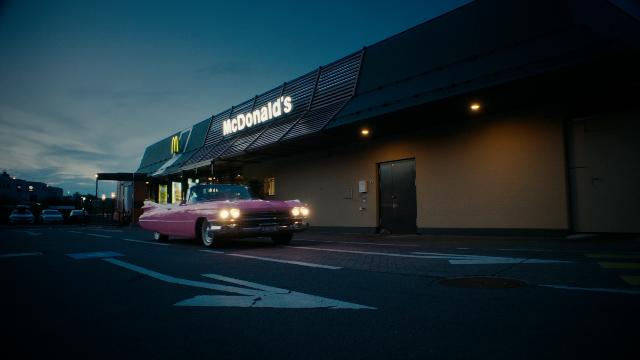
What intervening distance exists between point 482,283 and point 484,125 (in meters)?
8.67

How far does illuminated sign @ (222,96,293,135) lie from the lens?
1727cm

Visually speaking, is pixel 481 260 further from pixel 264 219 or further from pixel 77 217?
pixel 77 217

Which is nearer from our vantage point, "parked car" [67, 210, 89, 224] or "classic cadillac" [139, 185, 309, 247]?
"classic cadillac" [139, 185, 309, 247]

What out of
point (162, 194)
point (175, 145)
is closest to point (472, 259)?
point (175, 145)

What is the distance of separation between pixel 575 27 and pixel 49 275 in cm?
1121

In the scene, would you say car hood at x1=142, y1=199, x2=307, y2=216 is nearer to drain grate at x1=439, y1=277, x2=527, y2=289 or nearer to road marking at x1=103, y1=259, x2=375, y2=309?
road marking at x1=103, y1=259, x2=375, y2=309

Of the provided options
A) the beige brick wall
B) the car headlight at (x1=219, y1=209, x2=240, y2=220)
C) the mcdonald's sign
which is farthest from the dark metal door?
the mcdonald's sign

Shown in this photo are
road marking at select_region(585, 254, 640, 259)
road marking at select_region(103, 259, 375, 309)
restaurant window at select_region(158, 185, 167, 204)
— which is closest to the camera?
road marking at select_region(103, 259, 375, 309)

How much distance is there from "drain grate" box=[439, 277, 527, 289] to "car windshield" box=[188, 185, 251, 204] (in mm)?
7135

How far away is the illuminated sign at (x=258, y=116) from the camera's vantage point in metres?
17.3

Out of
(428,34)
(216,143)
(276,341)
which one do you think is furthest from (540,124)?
(216,143)

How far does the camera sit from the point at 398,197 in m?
14.3

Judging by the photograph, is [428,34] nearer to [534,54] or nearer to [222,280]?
[534,54]

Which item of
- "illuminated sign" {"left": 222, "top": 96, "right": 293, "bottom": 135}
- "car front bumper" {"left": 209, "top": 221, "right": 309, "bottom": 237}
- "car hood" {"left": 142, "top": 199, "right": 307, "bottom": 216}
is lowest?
"car front bumper" {"left": 209, "top": 221, "right": 309, "bottom": 237}
